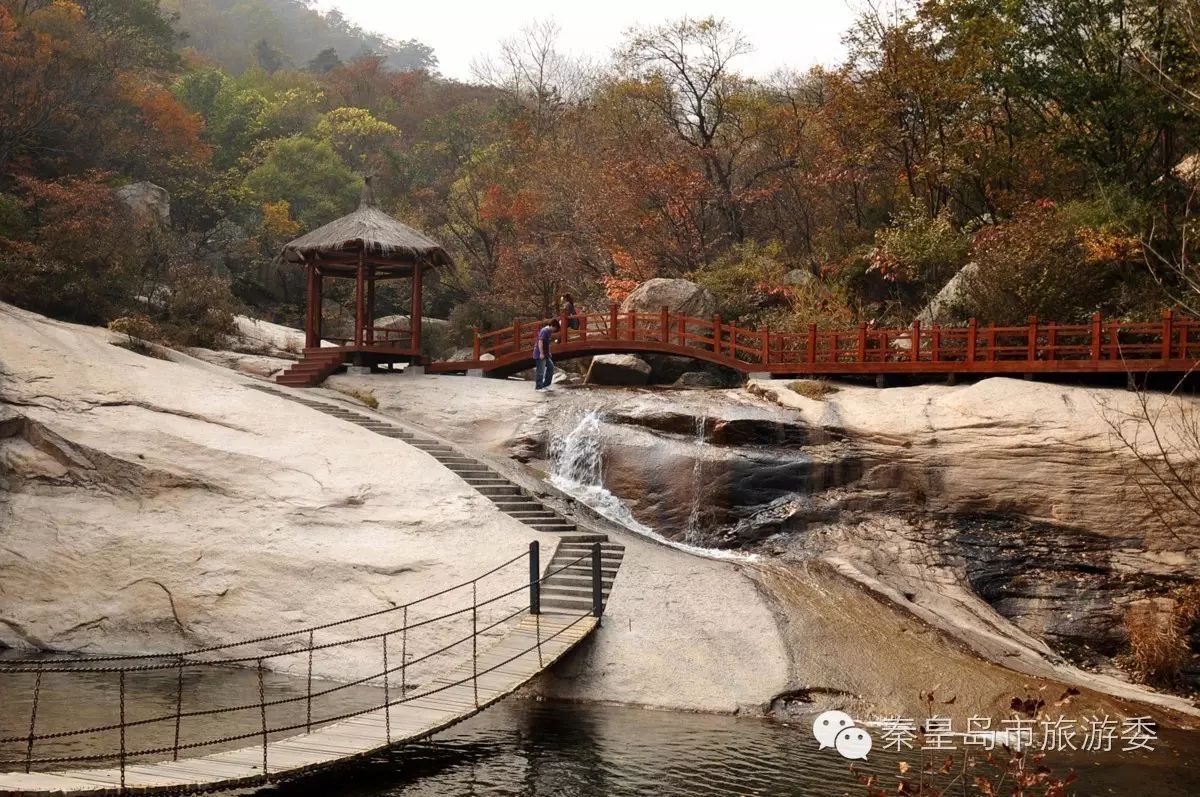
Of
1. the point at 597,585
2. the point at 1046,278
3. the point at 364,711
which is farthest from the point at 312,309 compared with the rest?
the point at 364,711

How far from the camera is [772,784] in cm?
1209

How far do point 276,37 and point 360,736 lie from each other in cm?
8963

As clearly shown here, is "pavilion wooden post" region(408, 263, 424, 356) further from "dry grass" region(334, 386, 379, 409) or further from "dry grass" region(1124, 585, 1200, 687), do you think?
"dry grass" region(1124, 585, 1200, 687)

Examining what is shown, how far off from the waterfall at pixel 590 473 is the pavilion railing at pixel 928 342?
194 inches

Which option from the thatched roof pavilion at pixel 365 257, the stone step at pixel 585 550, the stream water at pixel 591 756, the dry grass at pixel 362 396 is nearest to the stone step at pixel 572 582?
the stone step at pixel 585 550

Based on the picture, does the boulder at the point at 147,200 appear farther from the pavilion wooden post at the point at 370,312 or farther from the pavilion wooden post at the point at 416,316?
the pavilion wooden post at the point at 416,316

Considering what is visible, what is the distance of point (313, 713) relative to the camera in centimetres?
1470

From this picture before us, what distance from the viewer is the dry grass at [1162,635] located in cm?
1738

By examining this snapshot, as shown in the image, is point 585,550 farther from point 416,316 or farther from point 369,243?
point 416,316

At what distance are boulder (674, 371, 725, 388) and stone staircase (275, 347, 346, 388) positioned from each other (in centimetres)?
934

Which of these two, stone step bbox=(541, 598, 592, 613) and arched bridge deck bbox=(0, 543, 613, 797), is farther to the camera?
stone step bbox=(541, 598, 592, 613)

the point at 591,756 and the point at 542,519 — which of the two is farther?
the point at 542,519

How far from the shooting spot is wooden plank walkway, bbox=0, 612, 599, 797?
10125 mm

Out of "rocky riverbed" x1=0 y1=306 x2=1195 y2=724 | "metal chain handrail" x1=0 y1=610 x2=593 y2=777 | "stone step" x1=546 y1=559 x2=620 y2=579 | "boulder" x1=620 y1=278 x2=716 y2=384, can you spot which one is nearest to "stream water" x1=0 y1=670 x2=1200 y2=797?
"metal chain handrail" x1=0 y1=610 x2=593 y2=777
